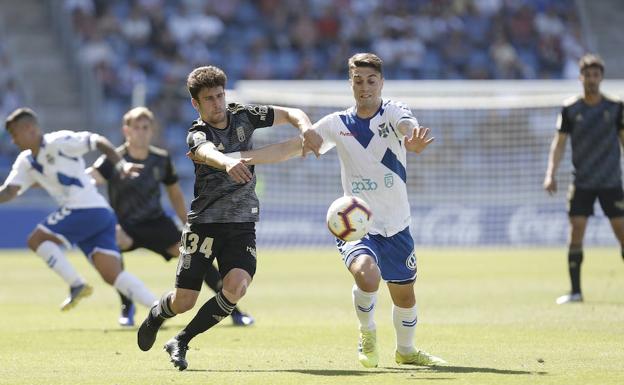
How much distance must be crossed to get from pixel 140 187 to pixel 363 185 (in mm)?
5137

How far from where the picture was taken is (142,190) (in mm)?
13727

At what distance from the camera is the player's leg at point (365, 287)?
8734 mm

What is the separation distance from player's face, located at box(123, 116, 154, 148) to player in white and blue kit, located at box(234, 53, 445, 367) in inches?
187

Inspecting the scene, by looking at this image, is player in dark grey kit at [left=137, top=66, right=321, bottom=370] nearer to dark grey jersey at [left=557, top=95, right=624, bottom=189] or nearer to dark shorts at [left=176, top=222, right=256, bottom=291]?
dark shorts at [left=176, top=222, right=256, bottom=291]

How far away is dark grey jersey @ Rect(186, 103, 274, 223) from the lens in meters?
8.87

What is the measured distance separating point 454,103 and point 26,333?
13.2 m

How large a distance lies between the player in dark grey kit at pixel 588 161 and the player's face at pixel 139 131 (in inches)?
178

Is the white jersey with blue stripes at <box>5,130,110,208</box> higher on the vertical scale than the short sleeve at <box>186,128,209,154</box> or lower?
lower

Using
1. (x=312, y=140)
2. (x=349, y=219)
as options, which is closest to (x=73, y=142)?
(x=312, y=140)

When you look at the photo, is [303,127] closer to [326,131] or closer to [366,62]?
[326,131]

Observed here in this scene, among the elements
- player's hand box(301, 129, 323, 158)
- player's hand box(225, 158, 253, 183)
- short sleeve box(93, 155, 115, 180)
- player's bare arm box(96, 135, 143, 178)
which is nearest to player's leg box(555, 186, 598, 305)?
player's bare arm box(96, 135, 143, 178)

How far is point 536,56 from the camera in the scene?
3316 cm

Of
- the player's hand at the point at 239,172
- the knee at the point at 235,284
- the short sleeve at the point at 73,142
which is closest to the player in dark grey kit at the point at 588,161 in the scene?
the short sleeve at the point at 73,142

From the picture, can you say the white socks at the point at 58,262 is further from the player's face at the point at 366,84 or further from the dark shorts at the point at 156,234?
the player's face at the point at 366,84
